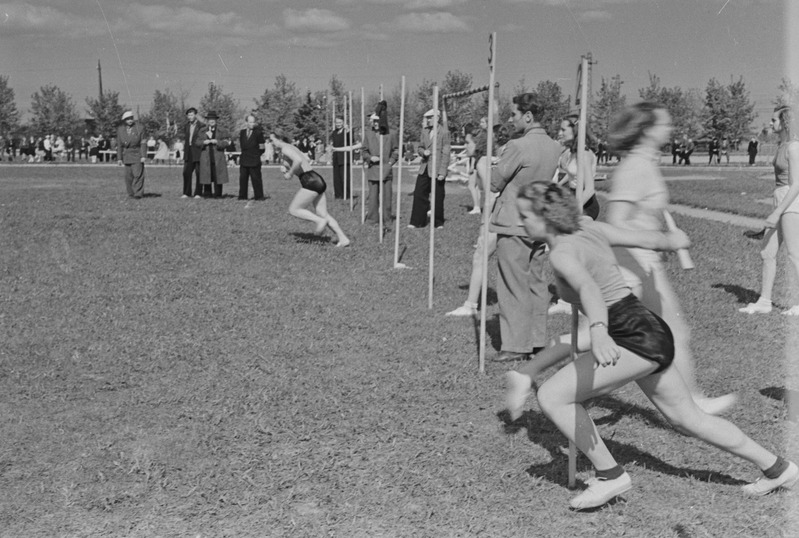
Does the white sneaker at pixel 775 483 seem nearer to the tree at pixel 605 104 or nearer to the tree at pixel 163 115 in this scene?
the tree at pixel 605 104

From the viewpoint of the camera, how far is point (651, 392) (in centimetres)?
449

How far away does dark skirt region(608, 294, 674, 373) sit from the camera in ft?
14.1

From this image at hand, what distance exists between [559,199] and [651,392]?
104 centimetres

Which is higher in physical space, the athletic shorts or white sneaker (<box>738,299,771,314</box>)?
the athletic shorts

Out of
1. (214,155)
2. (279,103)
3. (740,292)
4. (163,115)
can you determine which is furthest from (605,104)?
(740,292)

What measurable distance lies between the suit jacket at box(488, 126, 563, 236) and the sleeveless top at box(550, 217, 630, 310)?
102 inches

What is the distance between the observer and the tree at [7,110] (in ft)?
208

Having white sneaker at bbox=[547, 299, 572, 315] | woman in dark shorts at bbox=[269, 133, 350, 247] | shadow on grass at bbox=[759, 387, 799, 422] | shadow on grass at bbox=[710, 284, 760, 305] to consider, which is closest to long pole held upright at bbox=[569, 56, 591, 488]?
shadow on grass at bbox=[759, 387, 799, 422]

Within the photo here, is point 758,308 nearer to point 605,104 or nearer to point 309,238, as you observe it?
point 309,238

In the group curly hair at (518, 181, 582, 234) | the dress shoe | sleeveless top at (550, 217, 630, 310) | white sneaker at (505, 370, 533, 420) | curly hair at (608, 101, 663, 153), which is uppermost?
curly hair at (608, 101, 663, 153)

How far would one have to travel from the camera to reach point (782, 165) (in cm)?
895

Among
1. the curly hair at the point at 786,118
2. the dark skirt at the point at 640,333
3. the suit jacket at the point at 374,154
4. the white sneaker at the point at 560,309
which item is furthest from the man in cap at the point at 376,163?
the dark skirt at the point at 640,333

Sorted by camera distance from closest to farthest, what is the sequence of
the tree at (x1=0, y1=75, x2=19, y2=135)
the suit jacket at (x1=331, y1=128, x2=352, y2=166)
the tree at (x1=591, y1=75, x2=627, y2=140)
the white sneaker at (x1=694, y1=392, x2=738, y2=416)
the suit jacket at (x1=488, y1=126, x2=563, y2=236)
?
the white sneaker at (x1=694, y1=392, x2=738, y2=416) → the suit jacket at (x1=488, y1=126, x2=563, y2=236) → the suit jacket at (x1=331, y1=128, x2=352, y2=166) → the tree at (x1=591, y1=75, x2=627, y2=140) → the tree at (x1=0, y1=75, x2=19, y2=135)

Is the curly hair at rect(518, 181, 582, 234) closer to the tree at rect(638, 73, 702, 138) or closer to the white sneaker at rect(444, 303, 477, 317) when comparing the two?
the white sneaker at rect(444, 303, 477, 317)
